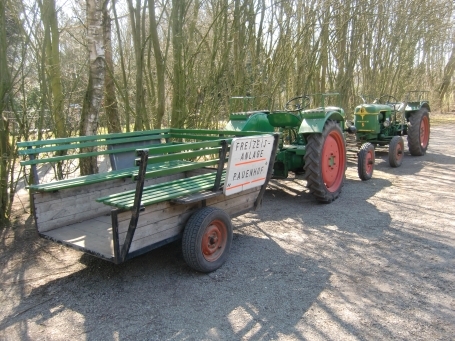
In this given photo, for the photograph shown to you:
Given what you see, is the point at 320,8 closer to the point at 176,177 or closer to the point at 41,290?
the point at 176,177

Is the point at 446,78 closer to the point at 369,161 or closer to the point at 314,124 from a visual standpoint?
the point at 369,161

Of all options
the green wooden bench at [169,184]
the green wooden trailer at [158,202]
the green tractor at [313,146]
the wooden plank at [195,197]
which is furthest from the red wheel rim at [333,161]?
the wooden plank at [195,197]

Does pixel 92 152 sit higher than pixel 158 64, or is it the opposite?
pixel 158 64

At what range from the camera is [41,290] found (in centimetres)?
341

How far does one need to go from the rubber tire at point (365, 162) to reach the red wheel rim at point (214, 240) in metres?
4.11

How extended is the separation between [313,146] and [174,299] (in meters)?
3.26

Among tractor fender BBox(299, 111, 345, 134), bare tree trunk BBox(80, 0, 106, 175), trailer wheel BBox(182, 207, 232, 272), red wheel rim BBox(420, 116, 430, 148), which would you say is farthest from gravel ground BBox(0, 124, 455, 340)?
red wheel rim BBox(420, 116, 430, 148)

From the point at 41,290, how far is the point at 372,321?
8.47ft

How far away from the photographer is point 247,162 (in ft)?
13.0

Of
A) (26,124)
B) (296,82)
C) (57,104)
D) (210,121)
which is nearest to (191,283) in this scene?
(26,124)

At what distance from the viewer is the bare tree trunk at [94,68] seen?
198 inches

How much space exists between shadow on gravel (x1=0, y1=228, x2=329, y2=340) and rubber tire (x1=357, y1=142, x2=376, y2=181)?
3.68m

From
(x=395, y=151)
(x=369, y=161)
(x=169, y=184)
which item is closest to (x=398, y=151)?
(x=395, y=151)

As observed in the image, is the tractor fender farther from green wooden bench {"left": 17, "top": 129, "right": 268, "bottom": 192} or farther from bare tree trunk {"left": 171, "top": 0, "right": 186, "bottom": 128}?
bare tree trunk {"left": 171, "top": 0, "right": 186, "bottom": 128}
